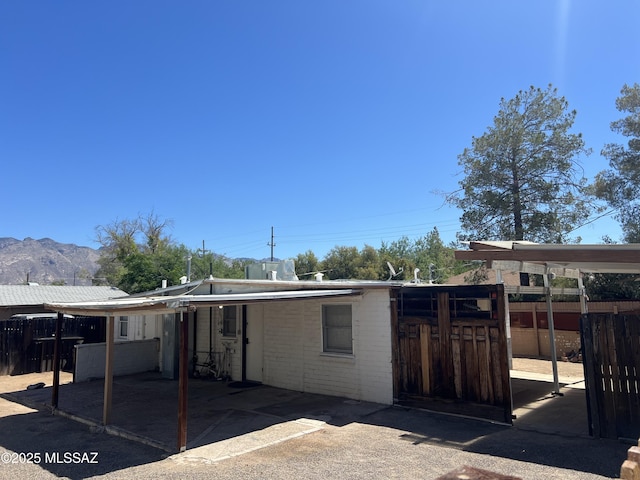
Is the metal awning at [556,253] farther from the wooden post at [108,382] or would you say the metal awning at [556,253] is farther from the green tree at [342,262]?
the green tree at [342,262]

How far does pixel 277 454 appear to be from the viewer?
6367 millimetres

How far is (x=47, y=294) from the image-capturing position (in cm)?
1958

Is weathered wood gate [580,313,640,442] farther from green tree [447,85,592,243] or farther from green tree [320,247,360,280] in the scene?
green tree [320,247,360,280]

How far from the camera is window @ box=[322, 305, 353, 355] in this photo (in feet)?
33.9

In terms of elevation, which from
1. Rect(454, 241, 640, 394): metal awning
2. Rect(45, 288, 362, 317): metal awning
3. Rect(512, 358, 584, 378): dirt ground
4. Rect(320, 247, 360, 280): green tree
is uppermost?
Rect(320, 247, 360, 280): green tree

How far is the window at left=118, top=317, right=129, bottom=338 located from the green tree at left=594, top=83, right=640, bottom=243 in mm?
20268

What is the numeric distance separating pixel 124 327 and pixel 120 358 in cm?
269

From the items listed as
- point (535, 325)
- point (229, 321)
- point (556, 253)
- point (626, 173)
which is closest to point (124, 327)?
point (229, 321)

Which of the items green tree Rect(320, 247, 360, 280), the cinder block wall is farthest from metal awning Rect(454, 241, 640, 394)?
green tree Rect(320, 247, 360, 280)

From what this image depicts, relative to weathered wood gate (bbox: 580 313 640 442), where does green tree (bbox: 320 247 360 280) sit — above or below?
above

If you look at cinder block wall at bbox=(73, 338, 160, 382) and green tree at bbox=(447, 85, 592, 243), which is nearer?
cinder block wall at bbox=(73, 338, 160, 382)

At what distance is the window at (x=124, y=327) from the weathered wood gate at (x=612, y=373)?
14.4 metres

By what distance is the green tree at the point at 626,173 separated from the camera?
18828 mm

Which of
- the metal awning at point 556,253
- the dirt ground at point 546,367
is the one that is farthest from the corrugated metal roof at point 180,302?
the dirt ground at point 546,367
